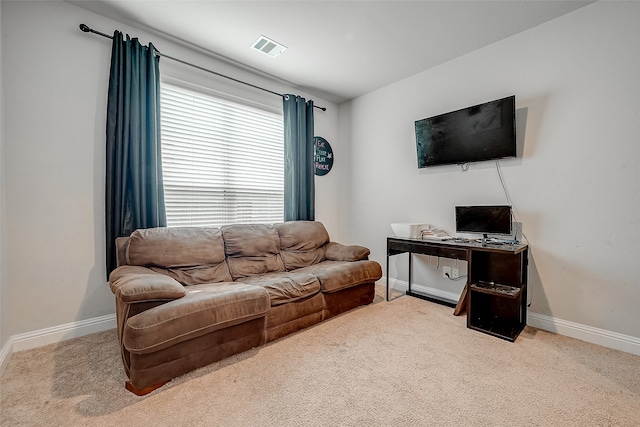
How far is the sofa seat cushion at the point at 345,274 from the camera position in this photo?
2.45 meters

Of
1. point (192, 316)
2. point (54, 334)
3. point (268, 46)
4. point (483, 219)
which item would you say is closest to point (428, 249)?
point (483, 219)

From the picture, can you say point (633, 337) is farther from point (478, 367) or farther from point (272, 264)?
point (272, 264)

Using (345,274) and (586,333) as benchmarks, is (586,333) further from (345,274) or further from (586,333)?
(345,274)

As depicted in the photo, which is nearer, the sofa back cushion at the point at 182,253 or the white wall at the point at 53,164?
the white wall at the point at 53,164

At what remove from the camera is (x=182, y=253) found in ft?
7.52

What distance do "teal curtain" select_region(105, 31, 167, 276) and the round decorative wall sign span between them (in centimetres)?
194

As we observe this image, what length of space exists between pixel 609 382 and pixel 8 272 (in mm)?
3905

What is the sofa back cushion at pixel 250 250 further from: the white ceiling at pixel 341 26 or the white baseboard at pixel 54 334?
the white ceiling at pixel 341 26

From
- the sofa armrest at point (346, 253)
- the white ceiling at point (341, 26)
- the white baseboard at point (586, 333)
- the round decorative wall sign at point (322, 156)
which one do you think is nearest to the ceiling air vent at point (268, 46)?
the white ceiling at point (341, 26)

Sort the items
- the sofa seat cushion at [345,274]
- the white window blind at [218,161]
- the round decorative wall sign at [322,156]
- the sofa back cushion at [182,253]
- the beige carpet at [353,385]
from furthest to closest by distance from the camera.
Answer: the round decorative wall sign at [322,156] → the white window blind at [218,161] → the sofa seat cushion at [345,274] → the sofa back cushion at [182,253] → the beige carpet at [353,385]

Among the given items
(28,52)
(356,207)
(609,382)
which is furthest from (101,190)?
(609,382)

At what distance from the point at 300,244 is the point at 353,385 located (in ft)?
5.43

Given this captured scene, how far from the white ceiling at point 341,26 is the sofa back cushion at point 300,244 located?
5.78ft

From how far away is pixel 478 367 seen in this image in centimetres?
178
